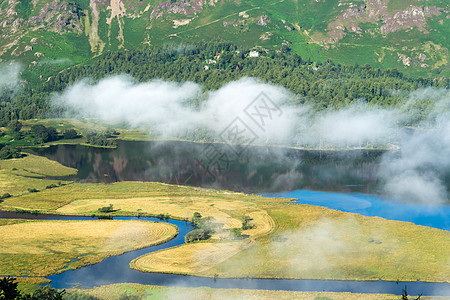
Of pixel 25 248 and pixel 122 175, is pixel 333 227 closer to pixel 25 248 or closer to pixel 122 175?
pixel 25 248

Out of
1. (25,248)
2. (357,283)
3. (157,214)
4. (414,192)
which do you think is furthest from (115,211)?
(414,192)

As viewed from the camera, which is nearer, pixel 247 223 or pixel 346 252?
pixel 346 252

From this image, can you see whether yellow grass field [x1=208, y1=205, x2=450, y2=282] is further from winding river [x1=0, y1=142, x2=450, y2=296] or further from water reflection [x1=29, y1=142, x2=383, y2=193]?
water reflection [x1=29, y1=142, x2=383, y2=193]

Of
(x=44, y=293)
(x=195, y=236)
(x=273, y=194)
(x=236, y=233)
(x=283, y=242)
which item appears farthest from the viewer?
(x=273, y=194)

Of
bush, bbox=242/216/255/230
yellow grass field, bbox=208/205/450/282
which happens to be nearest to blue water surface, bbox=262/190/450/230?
yellow grass field, bbox=208/205/450/282

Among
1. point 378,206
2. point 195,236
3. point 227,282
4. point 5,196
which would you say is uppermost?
point 378,206

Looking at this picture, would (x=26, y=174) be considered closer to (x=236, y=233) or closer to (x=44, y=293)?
(x=236, y=233)

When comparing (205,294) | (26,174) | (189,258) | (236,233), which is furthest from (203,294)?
(26,174)

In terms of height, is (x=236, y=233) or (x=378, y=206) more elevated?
(x=378, y=206)
